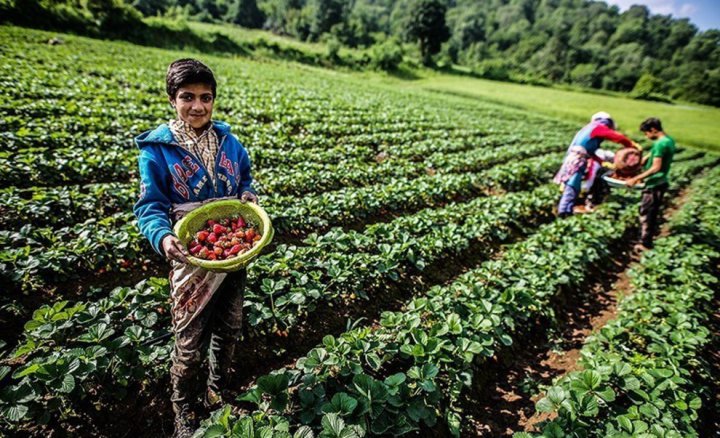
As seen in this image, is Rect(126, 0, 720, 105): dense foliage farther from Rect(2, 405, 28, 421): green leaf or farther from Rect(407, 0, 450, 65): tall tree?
Rect(2, 405, 28, 421): green leaf

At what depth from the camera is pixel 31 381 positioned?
7.06 feet

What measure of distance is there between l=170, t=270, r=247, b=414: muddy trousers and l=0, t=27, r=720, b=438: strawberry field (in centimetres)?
38

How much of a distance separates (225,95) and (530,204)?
13.6 metres

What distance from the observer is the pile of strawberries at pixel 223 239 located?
2.00 m

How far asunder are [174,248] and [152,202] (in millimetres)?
387

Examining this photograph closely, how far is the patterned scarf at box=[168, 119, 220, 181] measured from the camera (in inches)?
81.4

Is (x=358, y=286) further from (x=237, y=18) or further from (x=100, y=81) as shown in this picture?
(x=237, y=18)

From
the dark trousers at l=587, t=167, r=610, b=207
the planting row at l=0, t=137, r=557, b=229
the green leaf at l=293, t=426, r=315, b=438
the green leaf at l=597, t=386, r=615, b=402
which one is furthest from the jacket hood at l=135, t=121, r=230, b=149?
the dark trousers at l=587, t=167, r=610, b=207

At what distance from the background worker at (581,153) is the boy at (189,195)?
23.7 ft

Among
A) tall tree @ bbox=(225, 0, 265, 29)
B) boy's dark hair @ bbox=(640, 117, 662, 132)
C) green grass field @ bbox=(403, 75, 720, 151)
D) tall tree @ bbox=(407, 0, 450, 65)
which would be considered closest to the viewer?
boy's dark hair @ bbox=(640, 117, 662, 132)

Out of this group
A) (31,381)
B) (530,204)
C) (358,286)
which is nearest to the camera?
(31,381)

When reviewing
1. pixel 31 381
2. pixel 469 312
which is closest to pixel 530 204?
pixel 469 312

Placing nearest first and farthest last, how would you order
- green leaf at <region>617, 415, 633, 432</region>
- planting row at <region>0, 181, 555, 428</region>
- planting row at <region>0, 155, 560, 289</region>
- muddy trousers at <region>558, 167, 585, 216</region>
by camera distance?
1. green leaf at <region>617, 415, 633, 432</region>
2. planting row at <region>0, 181, 555, 428</region>
3. planting row at <region>0, 155, 560, 289</region>
4. muddy trousers at <region>558, 167, 585, 216</region>

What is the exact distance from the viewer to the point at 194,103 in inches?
78.5
